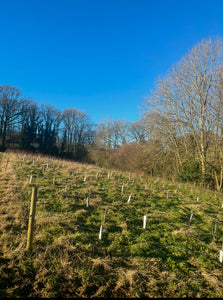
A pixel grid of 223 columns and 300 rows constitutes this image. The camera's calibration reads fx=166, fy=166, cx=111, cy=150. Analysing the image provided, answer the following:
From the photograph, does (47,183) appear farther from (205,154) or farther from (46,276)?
(205,154)

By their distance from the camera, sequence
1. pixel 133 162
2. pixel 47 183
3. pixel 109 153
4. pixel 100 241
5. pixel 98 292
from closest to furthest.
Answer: pixel 98 292
pixel 100 241
pixel 47 183
pixel 133 162
pixel 109 153

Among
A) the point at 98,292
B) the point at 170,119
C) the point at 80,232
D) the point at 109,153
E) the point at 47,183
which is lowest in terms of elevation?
the point at 98,292

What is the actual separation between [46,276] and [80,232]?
4.45 ft

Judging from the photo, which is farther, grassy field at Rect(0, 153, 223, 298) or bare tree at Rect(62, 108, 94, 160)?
bare tree at Rect(62, 108, 94, 160)

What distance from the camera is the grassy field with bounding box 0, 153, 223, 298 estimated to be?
2.88 meters

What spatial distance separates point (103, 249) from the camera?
148 inches

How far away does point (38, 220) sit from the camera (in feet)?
14.6

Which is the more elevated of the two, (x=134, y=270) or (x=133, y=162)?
(x=133, y=162)

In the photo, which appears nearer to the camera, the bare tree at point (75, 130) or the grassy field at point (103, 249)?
the grassy field at point (103, 249)

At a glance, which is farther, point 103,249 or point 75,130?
point 75,130

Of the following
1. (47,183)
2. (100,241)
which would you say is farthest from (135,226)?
(47,183)

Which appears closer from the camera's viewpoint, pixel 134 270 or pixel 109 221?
pixel 134 270

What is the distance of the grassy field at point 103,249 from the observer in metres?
2.88

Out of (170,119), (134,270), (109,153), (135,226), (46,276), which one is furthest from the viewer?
(109,153)
